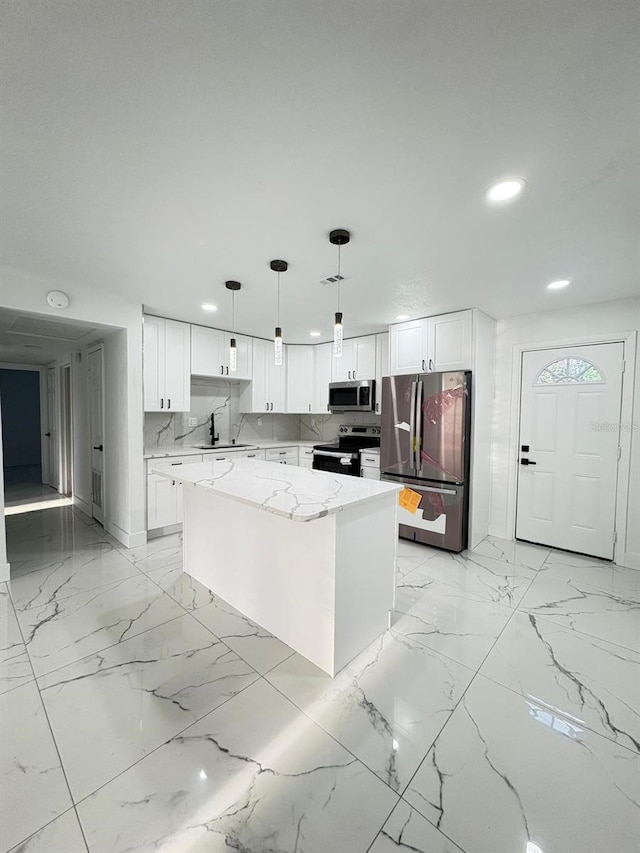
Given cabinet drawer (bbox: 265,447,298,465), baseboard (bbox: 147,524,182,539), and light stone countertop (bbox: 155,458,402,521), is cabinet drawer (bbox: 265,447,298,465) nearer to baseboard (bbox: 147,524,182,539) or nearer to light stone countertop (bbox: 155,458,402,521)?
baseboard (bbox: 147,524,182,539)

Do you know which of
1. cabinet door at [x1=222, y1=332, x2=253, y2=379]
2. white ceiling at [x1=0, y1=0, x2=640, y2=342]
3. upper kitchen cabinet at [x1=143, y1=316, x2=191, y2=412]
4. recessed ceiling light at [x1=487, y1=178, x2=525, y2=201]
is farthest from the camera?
cabinet door at [x1=222, y1=332, x2=253, y2=379]

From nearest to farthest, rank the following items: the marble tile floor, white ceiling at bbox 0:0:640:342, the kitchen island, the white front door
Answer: white ceiling at bbox 0:0:640:342 < the marble tile floor < the kitchen island < the white front door

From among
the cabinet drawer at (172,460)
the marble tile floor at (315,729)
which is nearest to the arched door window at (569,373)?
the marble tile floor at (315,729)

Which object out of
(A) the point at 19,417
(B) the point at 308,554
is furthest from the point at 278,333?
(A) the point at 19,417

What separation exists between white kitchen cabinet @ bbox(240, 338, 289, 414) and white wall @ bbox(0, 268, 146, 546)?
1603 millimetres

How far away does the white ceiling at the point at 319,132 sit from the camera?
3.09 feet

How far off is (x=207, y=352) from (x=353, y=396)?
1.91m

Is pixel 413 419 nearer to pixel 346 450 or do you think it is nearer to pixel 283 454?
pixel 346 450

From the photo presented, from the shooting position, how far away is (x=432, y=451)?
340cm

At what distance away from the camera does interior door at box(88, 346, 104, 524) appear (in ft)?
12.9

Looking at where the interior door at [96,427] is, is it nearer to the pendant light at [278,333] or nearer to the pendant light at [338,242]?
the pendant light at [278,333]

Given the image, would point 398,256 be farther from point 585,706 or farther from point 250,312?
point 585,706

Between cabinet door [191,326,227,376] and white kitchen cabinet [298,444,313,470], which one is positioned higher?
cabinet door [191,326,227,376]

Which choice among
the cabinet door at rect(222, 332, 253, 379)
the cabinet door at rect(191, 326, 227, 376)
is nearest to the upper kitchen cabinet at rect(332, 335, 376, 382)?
the cabinet door at rect(222, 332, 253, 379)
